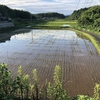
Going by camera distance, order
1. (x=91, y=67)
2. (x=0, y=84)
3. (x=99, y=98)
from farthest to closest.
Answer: (x=91, y=67) < (x=0, y=84) < (x=99, y=98)

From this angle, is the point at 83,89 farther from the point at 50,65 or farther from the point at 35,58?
the point at 35,58

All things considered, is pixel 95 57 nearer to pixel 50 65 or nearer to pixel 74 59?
pixel 74 59

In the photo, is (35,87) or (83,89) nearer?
(35,87)

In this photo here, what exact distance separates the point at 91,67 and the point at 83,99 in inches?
305

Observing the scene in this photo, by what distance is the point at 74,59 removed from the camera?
50.0ft

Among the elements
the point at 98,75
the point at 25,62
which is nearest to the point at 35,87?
the point at 98,75

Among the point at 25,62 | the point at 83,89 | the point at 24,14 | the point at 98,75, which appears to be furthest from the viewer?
the point at 24,14

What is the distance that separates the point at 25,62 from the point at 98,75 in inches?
230

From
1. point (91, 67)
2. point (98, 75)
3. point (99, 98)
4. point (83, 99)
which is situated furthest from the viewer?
point (91, 67)

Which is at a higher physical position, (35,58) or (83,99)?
(83,99)

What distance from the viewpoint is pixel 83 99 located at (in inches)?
213

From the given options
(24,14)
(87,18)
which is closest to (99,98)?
(87,18)

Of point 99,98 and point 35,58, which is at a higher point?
point 99,98

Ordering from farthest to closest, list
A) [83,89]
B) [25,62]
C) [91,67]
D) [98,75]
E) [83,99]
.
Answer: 1. [25,62]
2. [91,67]
3. [98,75]
4. [83,89]
5. [83,99]
